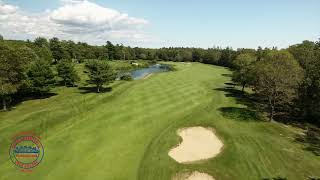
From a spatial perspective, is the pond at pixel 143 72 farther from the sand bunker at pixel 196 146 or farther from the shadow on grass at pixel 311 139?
the shadow on grass at pixel 311 139

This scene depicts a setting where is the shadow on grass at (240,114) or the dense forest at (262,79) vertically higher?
the dense forest at (262,79)

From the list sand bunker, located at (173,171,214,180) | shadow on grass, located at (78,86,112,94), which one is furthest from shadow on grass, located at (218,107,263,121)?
shadow on grass, located at (78,86,112,94)

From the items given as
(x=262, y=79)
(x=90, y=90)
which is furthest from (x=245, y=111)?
(x=90, y=90)

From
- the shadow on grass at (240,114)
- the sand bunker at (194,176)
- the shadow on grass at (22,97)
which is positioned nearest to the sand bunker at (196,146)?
the sand bunker at (194,176)

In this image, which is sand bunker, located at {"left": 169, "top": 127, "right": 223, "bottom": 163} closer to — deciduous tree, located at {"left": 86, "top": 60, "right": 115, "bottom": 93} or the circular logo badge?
the circular logo badge

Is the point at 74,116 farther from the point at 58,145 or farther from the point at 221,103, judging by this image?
the point at 221,103

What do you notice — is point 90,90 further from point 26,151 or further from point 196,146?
point 196,146

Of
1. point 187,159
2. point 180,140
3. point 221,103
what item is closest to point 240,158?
point 187,159

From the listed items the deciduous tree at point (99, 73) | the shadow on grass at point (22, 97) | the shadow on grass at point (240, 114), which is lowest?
the shadow on grass at point (22, 97)
